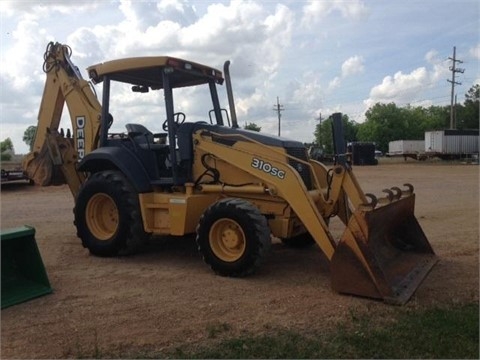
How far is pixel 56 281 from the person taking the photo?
249 inches

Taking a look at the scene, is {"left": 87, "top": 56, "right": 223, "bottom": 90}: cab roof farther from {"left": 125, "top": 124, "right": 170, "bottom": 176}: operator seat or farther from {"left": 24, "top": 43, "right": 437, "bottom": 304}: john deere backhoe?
{"left": 125, "top": 124, "right": 170, "bottom": 176}: operator seat

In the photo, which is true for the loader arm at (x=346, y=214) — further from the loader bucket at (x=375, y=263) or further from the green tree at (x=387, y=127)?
the green tree at (x=387, y=127)

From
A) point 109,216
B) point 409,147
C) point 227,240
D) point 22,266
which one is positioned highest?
point 109,216

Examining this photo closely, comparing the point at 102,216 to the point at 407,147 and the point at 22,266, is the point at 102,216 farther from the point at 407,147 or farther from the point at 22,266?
the point at 407,147

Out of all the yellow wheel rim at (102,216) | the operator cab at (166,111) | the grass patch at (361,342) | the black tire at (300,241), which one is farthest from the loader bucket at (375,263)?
the yellow wheel rim at (102,216)

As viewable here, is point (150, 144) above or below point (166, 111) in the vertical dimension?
below

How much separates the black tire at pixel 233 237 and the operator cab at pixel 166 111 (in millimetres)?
1091

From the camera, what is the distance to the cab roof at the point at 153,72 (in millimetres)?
7340

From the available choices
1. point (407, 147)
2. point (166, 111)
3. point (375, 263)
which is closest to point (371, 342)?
point (375, 263)

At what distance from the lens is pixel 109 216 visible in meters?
7.98

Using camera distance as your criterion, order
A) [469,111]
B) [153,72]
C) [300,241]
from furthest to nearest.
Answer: [469,111]
[300,241]
[153,72]

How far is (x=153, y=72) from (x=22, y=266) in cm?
329

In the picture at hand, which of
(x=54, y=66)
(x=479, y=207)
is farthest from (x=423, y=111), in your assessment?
(x=54, y=66)

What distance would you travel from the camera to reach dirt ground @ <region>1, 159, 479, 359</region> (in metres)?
4.57
